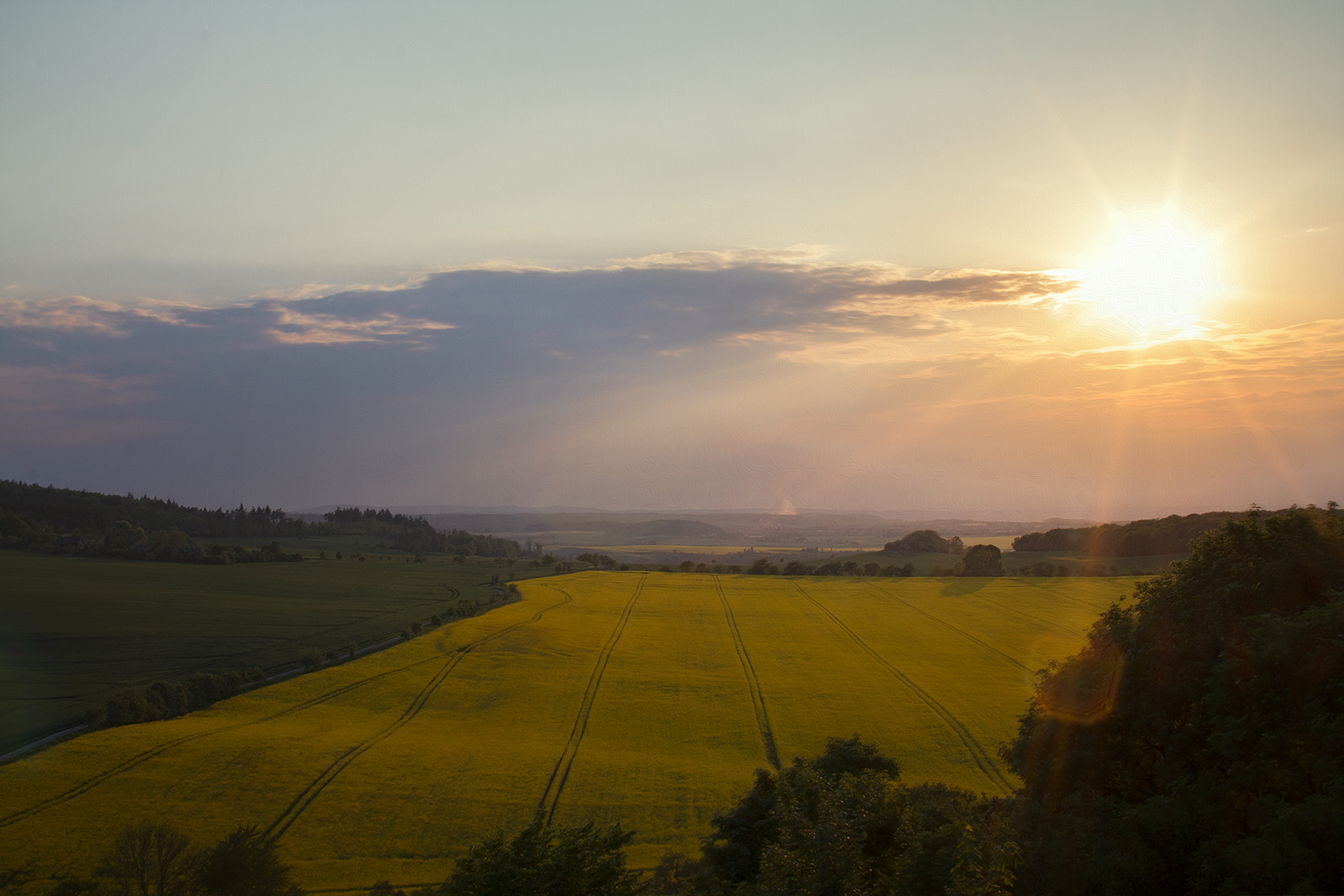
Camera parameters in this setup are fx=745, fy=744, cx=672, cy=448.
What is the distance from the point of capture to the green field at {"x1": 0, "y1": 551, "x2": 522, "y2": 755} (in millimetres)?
40688

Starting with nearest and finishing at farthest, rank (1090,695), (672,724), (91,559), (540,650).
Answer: (1090,695), (672,724), (540,650), (91,559)

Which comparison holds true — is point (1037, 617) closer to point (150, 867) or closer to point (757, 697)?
point (757, 697)

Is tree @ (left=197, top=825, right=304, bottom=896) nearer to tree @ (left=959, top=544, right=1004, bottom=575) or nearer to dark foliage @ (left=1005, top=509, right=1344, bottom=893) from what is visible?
dark foliage @ (left=1005, top=509, right=1344, bottom=893)

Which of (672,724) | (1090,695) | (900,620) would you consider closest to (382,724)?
(672,724)

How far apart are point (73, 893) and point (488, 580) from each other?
68871 mm

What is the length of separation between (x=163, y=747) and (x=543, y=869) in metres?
24.1

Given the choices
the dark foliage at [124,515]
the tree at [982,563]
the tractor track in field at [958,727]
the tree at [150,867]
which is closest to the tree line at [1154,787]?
the tree at [150,867]

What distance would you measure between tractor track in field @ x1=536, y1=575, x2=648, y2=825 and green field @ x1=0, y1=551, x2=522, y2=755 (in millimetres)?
18858

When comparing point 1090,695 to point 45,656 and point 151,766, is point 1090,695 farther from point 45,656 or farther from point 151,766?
point 45,656

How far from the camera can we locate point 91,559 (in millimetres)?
86812

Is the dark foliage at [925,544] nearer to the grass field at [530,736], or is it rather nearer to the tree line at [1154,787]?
the grass field at [530,736]

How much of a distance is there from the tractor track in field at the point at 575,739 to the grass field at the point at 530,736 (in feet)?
0.45

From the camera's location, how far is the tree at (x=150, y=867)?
1853 cm

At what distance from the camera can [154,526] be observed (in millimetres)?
128750
